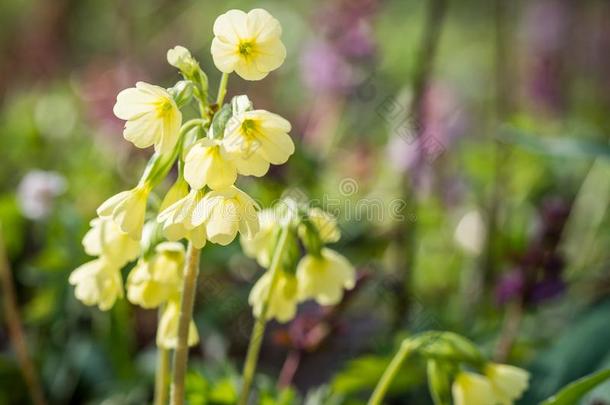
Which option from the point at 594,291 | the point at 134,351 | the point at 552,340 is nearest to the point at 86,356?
the point at 134,351

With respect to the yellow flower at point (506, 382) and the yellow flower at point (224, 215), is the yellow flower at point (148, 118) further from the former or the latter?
the yellow flower at point (506, 382)

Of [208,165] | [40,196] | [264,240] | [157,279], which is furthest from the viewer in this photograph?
[40,196]

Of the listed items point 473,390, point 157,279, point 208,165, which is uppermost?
point 208,165

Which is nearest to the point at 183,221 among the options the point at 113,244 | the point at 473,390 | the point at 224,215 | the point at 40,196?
the point at 224,215

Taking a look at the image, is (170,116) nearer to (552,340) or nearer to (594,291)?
(552,340)

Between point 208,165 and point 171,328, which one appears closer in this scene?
point 208,165

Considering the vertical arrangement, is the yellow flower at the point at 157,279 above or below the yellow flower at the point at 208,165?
below

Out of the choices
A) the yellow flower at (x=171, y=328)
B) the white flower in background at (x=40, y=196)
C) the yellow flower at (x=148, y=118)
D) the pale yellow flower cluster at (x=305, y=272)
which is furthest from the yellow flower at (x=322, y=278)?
the white flower in background at (x=40, y=196)

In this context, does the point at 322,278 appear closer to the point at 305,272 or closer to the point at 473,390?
the point at 305,272
